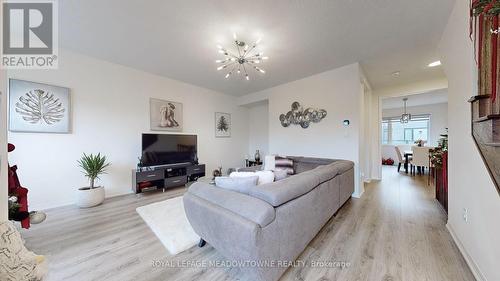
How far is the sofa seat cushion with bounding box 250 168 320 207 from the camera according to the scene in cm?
132

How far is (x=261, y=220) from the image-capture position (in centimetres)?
117

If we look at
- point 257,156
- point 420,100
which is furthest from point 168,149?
point 420,100

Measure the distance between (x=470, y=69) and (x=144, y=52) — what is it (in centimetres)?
417

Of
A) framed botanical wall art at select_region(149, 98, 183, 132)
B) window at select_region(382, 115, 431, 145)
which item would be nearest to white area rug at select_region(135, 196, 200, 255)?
framed botanical wall art at select_region(149, 98, 183, 132)

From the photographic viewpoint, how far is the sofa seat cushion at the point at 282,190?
52.1 inches

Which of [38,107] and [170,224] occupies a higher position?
[38,107]

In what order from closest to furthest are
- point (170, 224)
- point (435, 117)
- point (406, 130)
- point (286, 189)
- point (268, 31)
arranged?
1. point (286, 189)
2. point (170, 224)
3. point (268, 31)
4. point (435, 117)
5. point (406, 130)

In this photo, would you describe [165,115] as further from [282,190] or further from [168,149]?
[282,190]

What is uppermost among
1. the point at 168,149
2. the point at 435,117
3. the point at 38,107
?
the point at 435,117

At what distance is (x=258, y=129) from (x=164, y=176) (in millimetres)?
3398

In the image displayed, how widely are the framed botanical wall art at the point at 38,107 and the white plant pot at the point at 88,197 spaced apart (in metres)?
1.08

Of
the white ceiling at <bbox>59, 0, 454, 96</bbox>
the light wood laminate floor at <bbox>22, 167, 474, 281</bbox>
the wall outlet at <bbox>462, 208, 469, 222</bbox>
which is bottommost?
the light wood laminate floor at <bbox>22, 167, 474, 281</bbox>

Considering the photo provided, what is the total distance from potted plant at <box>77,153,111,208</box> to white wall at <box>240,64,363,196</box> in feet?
12.3

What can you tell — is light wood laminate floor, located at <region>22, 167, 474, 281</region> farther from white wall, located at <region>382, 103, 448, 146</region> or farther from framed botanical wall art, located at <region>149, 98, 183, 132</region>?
white wall, located at <region>382, 103, 448, 146</region>
